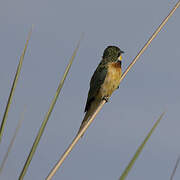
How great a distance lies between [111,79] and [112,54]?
59cm

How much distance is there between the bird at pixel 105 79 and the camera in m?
6.92

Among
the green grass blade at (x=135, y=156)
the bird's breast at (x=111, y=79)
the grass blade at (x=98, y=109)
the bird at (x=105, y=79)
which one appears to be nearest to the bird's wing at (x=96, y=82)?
the bird at (x=105, y=79)

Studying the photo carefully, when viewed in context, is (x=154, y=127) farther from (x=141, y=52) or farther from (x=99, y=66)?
(x=99, y=66)

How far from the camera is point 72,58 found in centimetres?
276

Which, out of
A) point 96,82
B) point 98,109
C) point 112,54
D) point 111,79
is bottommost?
point 98,109

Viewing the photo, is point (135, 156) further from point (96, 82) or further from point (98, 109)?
point (96, 82)

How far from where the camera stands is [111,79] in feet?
22.5

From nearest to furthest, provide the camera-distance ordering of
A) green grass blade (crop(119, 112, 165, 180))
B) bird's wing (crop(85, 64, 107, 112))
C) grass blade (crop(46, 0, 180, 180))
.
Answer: green grass blade (crop(119, 112, 165, 180)), grass blade (crop(46, 0, 180, 180)), bird's wing (crop(85, 64, 107, 112))

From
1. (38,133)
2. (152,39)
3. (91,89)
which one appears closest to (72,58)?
(38,133)

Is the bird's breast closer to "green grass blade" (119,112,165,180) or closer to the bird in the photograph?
the bird

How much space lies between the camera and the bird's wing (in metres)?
7.11

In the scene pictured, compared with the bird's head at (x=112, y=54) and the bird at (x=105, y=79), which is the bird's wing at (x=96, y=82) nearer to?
the bird at (x=105, y=79)

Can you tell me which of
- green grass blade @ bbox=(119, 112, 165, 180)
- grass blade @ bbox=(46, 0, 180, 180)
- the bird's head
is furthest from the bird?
green grass blade @ bbox=(119, 112, 165, 180)

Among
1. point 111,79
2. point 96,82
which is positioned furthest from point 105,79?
point 96,82
